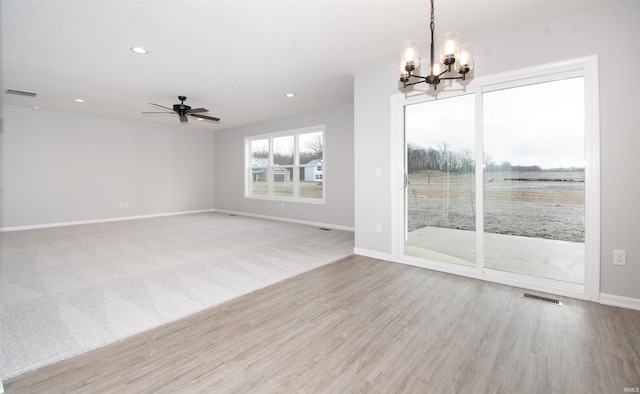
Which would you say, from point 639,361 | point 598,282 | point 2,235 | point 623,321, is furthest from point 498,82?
point 2,235

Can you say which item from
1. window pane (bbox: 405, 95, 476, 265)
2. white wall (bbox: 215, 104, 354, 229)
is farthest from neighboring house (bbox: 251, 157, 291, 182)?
window pane (bbox: 405, 95, 476, 265)

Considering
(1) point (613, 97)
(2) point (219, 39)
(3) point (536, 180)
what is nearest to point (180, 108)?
(2) point (219, 39)

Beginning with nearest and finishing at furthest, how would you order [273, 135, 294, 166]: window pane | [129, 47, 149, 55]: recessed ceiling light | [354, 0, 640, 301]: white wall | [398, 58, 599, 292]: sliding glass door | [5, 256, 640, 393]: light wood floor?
1. [5, 256, 640, 393]: light wood floor
2. [354, 0, 640, 301]: white wall
3. [398, 58, 599, 292]: sliding glass door
4. [129, 47, 149, 55]: recessed ceiling light
5. [273, 135, 294, 166]: window pane

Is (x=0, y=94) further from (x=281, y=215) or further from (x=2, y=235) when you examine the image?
(x=281, y=215)

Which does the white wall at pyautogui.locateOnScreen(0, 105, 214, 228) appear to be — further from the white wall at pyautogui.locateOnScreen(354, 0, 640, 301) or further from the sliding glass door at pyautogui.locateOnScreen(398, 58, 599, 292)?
the white wall at pyautogui.locateOnScreen(354, 0, 640, 301)

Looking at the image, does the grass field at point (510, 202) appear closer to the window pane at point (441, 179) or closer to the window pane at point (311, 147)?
the window pane at point (441, 179)

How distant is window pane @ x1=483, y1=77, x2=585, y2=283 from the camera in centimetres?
274

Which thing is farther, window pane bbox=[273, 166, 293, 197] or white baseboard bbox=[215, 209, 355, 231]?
window pane bbox=[273, 166, 293, 197]

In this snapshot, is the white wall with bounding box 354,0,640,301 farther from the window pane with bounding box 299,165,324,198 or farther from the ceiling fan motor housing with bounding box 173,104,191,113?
the ceiling fan motor housing with bounding box 173,104,191,113

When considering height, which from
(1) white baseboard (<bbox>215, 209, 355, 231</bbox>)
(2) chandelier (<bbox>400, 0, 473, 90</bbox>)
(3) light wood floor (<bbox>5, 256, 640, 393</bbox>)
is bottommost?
(3) light wood floor (<bbox>5, 256, 640, 393</bbox>)

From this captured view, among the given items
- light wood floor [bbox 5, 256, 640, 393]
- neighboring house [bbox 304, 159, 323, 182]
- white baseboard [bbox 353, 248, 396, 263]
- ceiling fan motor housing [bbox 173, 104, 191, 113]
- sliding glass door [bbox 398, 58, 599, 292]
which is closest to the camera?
light wood floor [bbox 5, 256, 640, 393]

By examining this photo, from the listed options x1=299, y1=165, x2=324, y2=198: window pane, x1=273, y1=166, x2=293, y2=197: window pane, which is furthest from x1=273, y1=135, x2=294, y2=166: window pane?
x1=299, y1=165, x2=324, y2=198: window pane

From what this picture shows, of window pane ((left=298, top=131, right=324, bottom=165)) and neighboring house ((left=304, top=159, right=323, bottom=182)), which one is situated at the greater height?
window pane ((left=298, top=131, right=324, bottom=165))

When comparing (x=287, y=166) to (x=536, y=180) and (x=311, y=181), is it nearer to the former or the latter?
(x=311, y=181)
